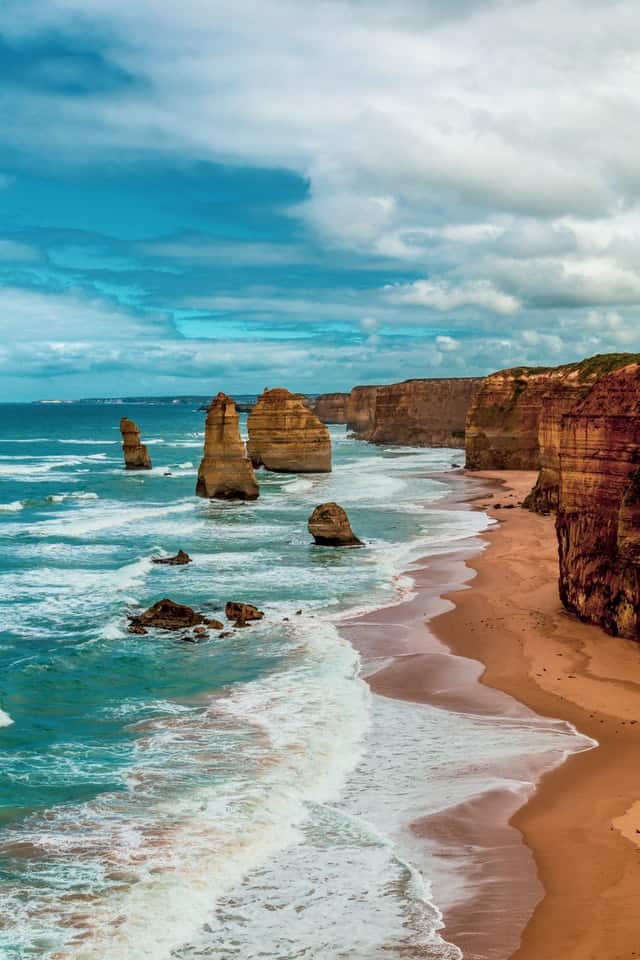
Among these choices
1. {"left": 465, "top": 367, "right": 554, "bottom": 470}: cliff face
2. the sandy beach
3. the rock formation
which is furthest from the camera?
{"left": 465, "top": 367, "right": 554, "bottom": 470}: cliff face

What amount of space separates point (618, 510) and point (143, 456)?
62.5 m

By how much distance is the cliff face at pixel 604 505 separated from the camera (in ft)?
68.3

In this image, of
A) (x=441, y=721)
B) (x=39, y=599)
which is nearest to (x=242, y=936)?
(x=441, y=721)

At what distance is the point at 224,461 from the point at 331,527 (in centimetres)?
1794

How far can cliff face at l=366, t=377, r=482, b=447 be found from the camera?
361ft

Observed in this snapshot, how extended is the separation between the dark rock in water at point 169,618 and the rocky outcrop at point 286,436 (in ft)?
149

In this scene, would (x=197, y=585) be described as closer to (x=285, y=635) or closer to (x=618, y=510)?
(x=285, y=635)

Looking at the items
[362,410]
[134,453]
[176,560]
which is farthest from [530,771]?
[362,410]

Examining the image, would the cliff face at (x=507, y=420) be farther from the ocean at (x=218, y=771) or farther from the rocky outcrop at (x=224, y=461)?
the ocean at (x=218, y=771)

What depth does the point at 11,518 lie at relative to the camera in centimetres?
5038

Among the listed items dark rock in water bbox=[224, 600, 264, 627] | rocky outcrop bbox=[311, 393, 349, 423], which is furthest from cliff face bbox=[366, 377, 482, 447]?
dark rock in water bbox=[224, 600, 264, 627]

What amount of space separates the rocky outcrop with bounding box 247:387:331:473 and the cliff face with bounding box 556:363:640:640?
47.3m

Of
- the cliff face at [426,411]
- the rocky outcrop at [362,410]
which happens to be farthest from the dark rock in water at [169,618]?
the rocky outcrop at [362,410]

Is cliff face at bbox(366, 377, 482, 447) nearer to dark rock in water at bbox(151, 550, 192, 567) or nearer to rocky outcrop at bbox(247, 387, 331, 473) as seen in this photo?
rocky outcrop at bbox(247, 387, 331, 473)
